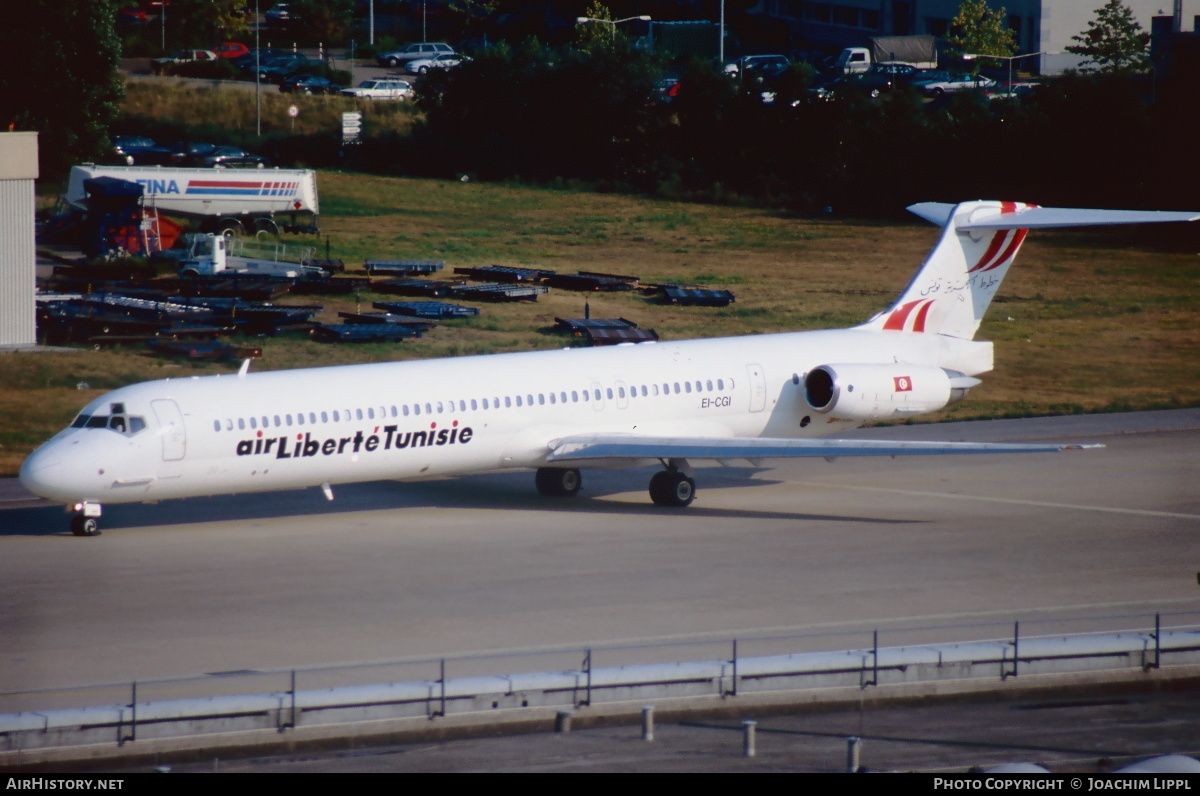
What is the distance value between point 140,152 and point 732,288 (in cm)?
4362

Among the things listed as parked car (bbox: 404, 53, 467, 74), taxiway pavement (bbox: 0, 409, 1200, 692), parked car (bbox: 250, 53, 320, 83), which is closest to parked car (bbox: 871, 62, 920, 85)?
parked car (bbox: 404, 53, 467, 74)

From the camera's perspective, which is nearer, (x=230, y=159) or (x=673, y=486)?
(x=673, y=486)

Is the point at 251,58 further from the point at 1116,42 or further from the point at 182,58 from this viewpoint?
the point at 1116,42

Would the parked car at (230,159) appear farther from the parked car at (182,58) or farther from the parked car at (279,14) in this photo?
the parked car at (279,14)

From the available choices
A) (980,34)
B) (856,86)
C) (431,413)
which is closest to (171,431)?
(431,413)

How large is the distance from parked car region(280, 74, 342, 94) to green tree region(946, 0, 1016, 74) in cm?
4471

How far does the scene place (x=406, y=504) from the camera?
34281 mm

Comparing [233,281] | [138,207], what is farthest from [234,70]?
[233,281]

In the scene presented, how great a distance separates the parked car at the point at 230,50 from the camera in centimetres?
12344

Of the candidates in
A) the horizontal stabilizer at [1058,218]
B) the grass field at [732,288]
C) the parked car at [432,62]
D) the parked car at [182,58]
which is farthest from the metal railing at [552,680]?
the parked car at [432,62]

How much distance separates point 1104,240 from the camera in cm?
8144

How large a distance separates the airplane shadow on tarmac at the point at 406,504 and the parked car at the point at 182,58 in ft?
291

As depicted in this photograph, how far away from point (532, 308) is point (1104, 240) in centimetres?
3538
